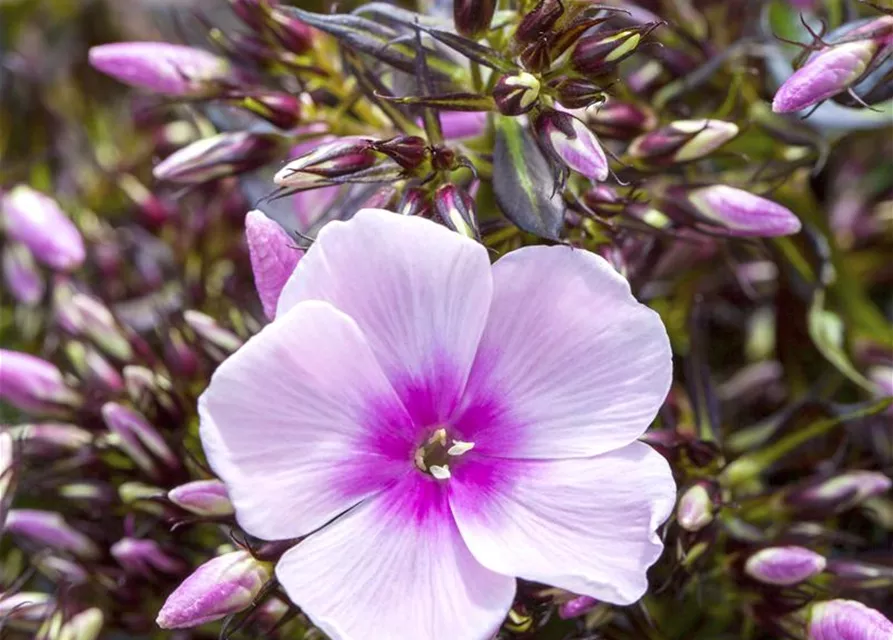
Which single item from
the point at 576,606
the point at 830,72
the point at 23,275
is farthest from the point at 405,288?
the point at 23,275

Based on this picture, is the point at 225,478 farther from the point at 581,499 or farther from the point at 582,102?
the point at 582,102

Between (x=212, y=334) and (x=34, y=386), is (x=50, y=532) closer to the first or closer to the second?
(x=34, y=386)

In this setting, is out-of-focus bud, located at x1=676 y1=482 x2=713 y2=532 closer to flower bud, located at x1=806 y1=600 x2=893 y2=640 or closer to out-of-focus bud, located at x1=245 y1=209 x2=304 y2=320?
flower bud, located at x1=806 y1=600 x2=893 y2=640

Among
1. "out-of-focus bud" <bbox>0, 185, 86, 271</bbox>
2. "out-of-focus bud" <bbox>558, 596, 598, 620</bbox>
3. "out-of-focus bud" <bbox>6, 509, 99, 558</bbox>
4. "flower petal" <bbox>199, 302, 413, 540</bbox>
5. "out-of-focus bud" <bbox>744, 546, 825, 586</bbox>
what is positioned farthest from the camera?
"out-of-focus bud" <bbox>0, 185, 86, 271</bbox>

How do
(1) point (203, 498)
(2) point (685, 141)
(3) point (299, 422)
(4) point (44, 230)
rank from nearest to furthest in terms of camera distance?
(3) point (299, 422), (1) point (203, 498), (2) point (685, 141), (4) point (44, 230)

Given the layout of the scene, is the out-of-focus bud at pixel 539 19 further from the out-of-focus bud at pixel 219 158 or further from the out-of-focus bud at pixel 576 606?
the out-of-focus bud at pixel 576 606

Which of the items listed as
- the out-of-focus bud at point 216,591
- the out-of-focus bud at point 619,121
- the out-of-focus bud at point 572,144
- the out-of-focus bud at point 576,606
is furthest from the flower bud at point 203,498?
the out-of-focus bud at point 619,121

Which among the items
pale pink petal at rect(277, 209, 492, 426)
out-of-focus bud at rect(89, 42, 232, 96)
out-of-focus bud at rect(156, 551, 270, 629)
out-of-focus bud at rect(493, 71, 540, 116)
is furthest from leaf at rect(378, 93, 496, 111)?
out-of-focus bud at rect(156, 551, 270, 629)
